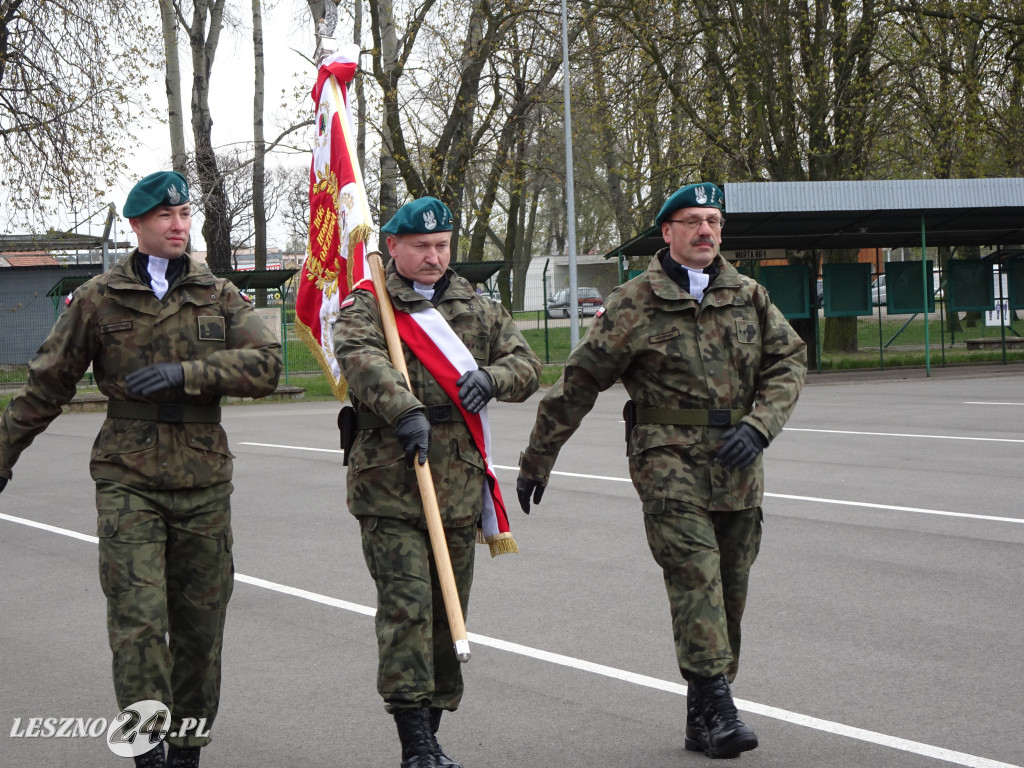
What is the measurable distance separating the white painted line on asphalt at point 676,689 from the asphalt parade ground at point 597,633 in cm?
1

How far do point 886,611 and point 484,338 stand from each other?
289 centimetres

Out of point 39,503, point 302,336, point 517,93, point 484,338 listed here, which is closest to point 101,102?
point 517,93

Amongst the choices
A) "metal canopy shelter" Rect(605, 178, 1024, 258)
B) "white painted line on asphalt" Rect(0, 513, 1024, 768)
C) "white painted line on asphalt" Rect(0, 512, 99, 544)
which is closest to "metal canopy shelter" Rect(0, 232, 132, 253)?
"metal canopy shelter" Rect(605, 178, 1024, 258)

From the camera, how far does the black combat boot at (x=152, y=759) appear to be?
12.7ft

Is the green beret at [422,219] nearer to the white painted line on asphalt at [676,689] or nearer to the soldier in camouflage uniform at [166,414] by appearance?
the soldier in camouflage uniform at [166,414]

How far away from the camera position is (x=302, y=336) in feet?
19.9

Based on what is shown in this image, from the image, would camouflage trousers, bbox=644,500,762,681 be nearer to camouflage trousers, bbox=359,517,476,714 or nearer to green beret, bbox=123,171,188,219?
camouflage trousers, bbox=359,517,476,714

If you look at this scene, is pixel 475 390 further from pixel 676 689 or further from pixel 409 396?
pixel 676 689

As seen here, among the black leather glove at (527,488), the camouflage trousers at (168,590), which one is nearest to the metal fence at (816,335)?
the black leather glove at (527,488)

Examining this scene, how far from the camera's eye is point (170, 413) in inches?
164

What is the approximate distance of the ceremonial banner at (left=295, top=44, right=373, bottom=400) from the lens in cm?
552

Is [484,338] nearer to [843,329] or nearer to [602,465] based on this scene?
[602,465]

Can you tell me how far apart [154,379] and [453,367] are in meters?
1.03

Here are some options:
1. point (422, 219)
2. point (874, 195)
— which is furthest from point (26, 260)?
point (422, 219)
